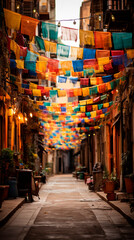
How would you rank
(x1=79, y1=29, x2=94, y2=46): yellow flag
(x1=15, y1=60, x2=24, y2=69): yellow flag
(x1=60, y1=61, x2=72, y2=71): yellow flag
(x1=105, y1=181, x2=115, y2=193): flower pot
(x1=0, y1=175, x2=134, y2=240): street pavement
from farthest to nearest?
(x1=105, y1=181, x2=115, y2=193): flower pot → (x1=60, y1=61, x2=72, y2=71): yellow flag → (x1=15, y1=60, x2=24, y2=69): yellow flag → (x1=79, y1=29, x2=94, y2=46): yellow flag → (x1=0, y1=175, x2=134, y2=240): street pavement

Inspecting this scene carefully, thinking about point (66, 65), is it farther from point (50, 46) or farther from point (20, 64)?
point (50, 46)

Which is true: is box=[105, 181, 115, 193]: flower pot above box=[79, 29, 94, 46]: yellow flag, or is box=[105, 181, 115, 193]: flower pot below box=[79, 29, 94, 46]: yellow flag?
below

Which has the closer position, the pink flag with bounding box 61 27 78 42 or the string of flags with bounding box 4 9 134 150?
the string of flags with bounding box 4 9 134 150

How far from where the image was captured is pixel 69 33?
41.2 ft

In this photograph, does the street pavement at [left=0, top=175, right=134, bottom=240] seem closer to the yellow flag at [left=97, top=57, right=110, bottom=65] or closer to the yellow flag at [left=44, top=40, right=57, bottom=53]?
the yellow flag at [left=44, top=40, right=57, bottom=53]

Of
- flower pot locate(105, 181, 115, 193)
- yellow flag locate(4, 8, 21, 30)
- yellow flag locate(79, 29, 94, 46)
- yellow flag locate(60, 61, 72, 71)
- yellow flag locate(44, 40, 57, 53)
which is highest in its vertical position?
yellow flag locate(4, 8, 21, 30)

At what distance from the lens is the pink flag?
12.4 meters

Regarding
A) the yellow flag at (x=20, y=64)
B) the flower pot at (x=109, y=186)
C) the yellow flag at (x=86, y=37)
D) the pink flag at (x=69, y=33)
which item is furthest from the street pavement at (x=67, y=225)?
the pink flag at (x=69, y=33)

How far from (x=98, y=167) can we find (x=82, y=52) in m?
12.7

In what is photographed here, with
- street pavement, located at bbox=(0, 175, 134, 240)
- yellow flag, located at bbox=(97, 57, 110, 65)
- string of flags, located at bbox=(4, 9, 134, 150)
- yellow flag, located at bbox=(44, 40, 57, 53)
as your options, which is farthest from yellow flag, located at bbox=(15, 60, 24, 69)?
street pavement, located at bbox=(0, 175, 134, 240)

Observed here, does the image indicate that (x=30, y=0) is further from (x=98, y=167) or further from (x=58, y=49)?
(x=58, y=49)

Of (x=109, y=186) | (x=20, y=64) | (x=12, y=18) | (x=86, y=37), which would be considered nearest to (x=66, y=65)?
(x=20, y=64)

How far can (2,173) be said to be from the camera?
51.5 ft

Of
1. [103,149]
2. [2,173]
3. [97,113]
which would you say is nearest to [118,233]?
[2,173]
